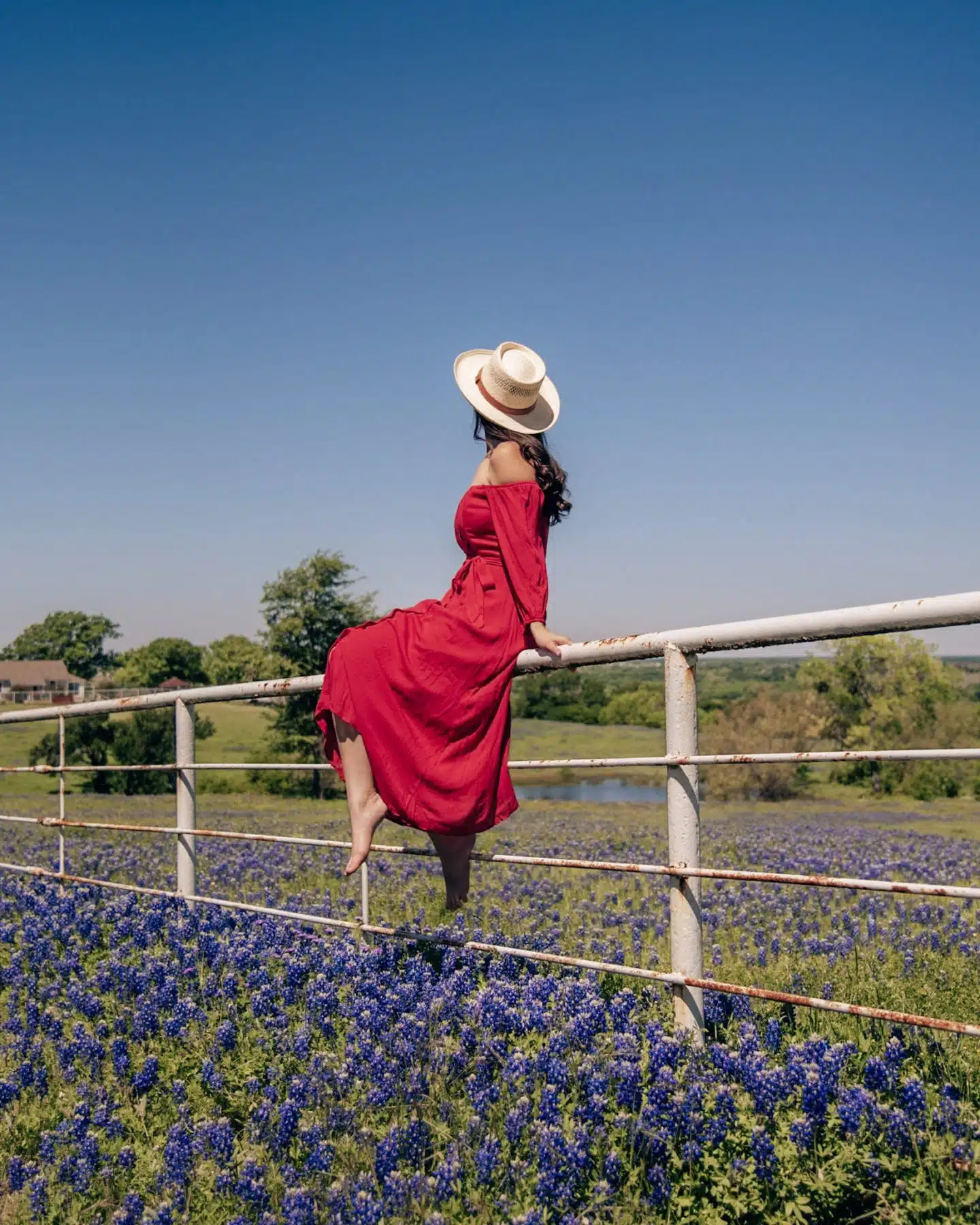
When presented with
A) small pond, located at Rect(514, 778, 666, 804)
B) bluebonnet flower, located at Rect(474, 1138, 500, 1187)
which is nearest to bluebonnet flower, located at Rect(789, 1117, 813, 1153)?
bluebonnet flower, located at Rect(474, 1138, 500, 1187)

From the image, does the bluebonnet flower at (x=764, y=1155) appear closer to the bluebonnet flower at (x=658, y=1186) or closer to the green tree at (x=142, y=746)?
the bluebonnet flower at (x=658, y=1186)

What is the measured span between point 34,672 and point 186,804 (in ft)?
420

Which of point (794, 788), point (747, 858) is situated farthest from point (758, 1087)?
point (794, 788)

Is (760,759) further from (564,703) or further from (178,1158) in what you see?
(564,703)

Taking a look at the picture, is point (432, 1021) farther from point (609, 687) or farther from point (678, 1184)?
point (609, 687)

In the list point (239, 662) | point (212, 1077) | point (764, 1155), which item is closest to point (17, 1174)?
point (212, 1077)

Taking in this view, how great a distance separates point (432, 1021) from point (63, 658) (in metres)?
141

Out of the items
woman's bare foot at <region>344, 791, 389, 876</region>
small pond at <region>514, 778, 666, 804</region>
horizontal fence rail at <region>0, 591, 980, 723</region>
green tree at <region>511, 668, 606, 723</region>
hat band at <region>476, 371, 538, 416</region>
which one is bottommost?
small pond at <region>514, 778, 666, 804</region>

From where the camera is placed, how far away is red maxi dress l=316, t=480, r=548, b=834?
12.6 feet

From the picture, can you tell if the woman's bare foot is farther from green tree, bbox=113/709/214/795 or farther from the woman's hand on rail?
green tree, bbox=113/709/214/795

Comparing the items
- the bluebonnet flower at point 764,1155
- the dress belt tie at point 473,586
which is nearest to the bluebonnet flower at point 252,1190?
the bluebonnet flower at point 764,1155

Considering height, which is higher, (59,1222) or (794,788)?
(59,1222)

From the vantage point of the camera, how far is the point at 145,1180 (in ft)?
8.93

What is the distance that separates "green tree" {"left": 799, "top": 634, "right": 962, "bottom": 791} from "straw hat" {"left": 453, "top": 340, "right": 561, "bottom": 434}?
1689 inches
